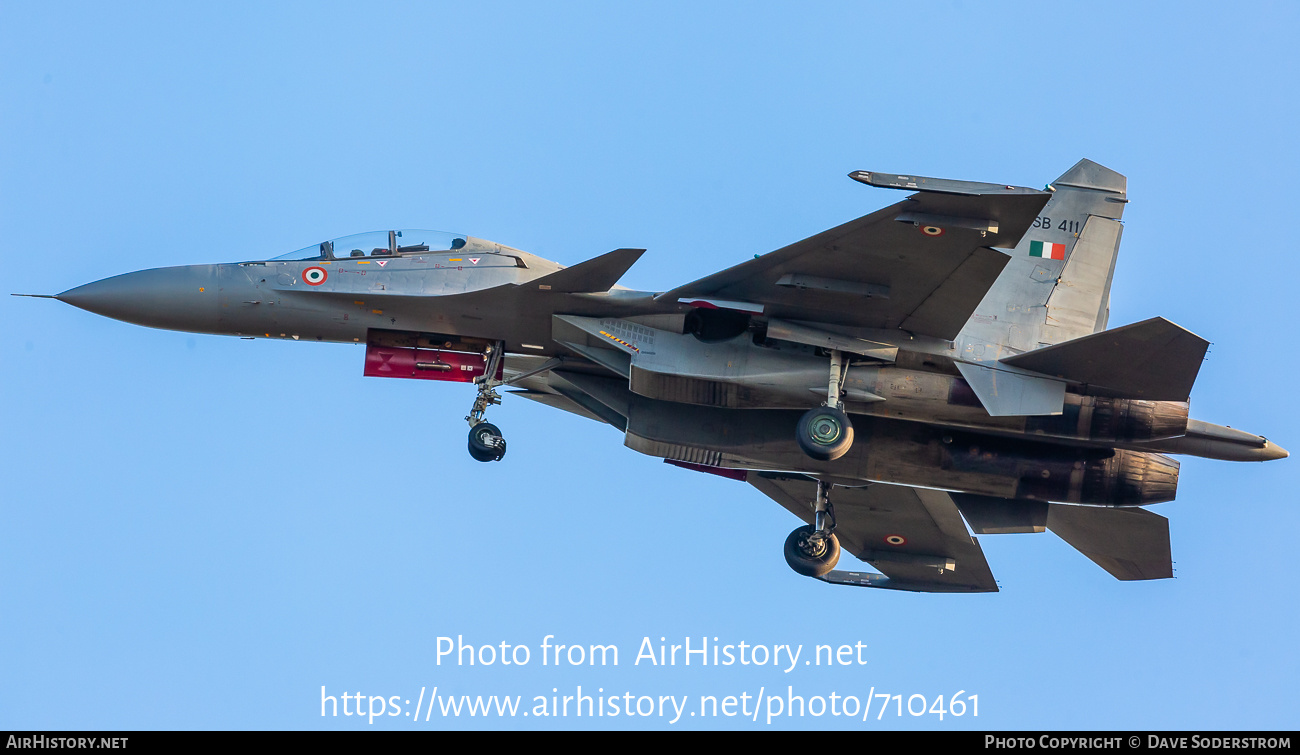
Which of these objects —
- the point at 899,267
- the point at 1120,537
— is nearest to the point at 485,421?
the point at 899,267

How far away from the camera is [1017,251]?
22.1 metres

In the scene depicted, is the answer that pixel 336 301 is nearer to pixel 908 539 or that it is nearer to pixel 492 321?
pixel 492 321

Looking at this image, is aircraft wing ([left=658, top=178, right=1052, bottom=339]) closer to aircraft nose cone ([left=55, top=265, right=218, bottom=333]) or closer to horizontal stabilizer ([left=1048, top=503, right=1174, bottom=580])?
horizontal stabilizer ([left=1048, top=503, right=1174, bottom=580])

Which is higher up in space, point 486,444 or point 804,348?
point 804,348

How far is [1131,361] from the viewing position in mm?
18312

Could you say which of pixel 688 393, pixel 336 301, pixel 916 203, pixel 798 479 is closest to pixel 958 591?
pixel 798 479

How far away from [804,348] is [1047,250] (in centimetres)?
562

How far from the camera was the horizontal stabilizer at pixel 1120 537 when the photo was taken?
21.6 m

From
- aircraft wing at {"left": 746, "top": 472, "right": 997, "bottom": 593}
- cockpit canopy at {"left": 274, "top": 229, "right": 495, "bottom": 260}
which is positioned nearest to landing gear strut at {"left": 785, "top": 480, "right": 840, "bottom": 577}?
aircraft wing at {"left": 746, "top": 472, "right": 997, "bottom": 593}

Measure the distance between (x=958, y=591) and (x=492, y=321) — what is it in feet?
30.7

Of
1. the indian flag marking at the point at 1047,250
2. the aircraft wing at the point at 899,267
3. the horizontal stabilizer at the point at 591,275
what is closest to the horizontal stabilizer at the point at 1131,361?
the aircraft wing at the point at 899,267

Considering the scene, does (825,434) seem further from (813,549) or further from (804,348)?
(813,549)

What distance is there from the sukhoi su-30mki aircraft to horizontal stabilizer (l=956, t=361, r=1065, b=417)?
3 cm

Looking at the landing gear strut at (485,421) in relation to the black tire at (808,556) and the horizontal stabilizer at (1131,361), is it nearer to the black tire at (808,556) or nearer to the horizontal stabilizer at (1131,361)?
the black tire at (808,556)
